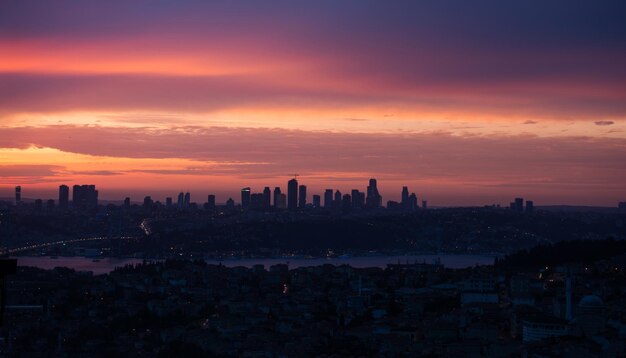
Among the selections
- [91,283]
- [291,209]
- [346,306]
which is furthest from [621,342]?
[291,209]

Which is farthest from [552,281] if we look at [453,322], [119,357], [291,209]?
[291,209]

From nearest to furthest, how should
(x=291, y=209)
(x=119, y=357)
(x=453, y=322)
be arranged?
1. (x=119, y=357)
2. (x=453, y=322)
3. (x=291, y=209)

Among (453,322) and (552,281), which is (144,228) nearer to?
(552,281)

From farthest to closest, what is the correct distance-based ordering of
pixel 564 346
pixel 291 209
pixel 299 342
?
pixel 291 209 → pixel 299 342 → pixel 564 346

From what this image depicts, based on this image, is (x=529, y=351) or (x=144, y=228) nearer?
(x=529, y=351)

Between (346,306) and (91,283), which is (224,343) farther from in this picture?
(91,283)

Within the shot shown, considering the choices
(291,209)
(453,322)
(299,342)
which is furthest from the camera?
(291,209)
